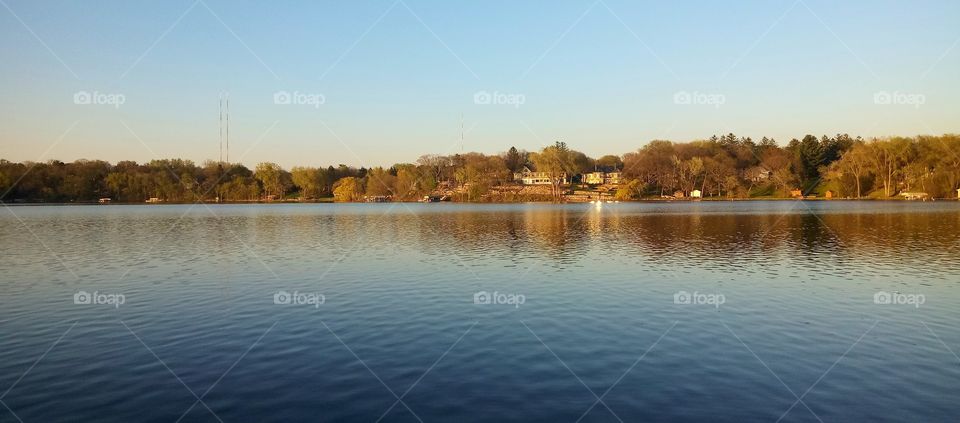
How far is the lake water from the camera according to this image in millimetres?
14367

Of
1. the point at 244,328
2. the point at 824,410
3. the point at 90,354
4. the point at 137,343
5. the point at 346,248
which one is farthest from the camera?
the point at 346,248

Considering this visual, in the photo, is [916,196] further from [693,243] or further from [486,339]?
[486,339]

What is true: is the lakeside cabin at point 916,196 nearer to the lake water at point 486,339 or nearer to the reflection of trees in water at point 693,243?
the reflection of trees in water at point 693,243

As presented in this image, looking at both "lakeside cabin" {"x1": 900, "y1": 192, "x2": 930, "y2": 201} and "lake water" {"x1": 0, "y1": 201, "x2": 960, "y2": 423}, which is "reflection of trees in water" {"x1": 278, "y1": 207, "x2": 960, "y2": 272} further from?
"lakeside cabin" {"x1": 900, "y1": 192, "x2": 930, "y2": 201}

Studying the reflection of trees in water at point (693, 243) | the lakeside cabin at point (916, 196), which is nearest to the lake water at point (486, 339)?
the reflection of trees in water at point (693, 243)

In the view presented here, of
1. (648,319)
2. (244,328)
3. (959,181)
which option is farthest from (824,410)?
(959,181)

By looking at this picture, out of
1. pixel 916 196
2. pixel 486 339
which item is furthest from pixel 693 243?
pixel 916 196

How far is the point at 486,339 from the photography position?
68.5ft

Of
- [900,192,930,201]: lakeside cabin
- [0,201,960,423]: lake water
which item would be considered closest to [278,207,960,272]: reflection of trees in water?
[0,201,960,423]: lake water

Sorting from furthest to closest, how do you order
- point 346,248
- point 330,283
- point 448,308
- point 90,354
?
1. point 346,248
2. point 330,283
3. point 448,308
4. point 90,354

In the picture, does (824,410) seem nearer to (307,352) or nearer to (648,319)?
(648,319)

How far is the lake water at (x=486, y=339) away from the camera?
47.1 ft

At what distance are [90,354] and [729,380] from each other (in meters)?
20.1

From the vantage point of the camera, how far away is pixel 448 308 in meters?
26.5
